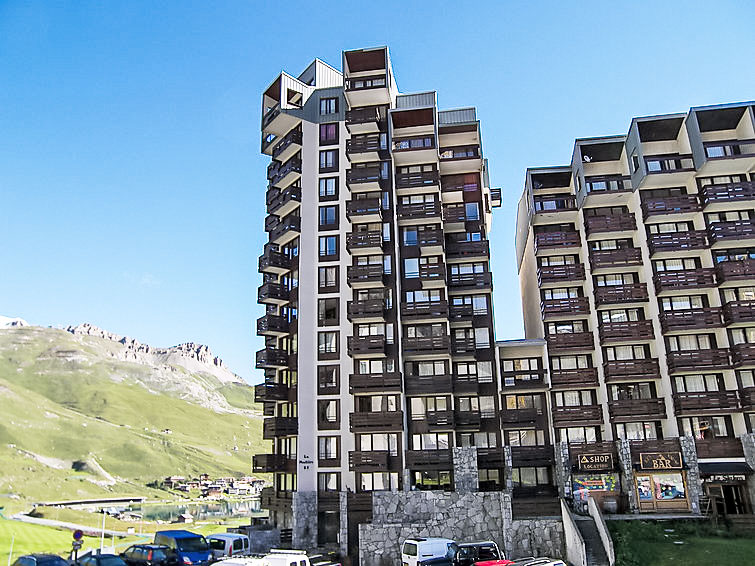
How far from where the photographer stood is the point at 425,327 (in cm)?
5031

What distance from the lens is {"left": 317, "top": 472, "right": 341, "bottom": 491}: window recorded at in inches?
1760

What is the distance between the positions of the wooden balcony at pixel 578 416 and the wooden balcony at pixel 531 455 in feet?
7.98

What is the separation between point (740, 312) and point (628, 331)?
330 inches

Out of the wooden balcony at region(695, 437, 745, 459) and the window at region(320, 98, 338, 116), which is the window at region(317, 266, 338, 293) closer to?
the window at region(320, 98, 338, 116)

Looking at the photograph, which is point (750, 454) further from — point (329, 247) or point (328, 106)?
point (328, 106)

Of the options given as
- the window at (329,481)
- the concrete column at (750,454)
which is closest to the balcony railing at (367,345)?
the window at (329,481)

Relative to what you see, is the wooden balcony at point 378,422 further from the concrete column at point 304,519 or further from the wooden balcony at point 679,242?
the wooden balcony at point 679,242

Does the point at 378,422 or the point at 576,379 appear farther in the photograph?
the point at 576,379

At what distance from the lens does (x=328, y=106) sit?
55281 mm

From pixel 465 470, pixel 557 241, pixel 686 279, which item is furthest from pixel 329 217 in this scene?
pixel 686 279

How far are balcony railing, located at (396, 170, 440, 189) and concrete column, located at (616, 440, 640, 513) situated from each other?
26762 millimetres

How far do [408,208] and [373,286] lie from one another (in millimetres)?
8202

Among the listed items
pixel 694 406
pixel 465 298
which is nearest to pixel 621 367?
pixel 694 406

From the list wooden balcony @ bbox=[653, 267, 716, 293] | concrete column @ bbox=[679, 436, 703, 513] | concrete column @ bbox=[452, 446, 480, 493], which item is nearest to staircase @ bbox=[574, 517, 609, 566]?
concrete column @ bbox=[452, 446, 480, 493]
